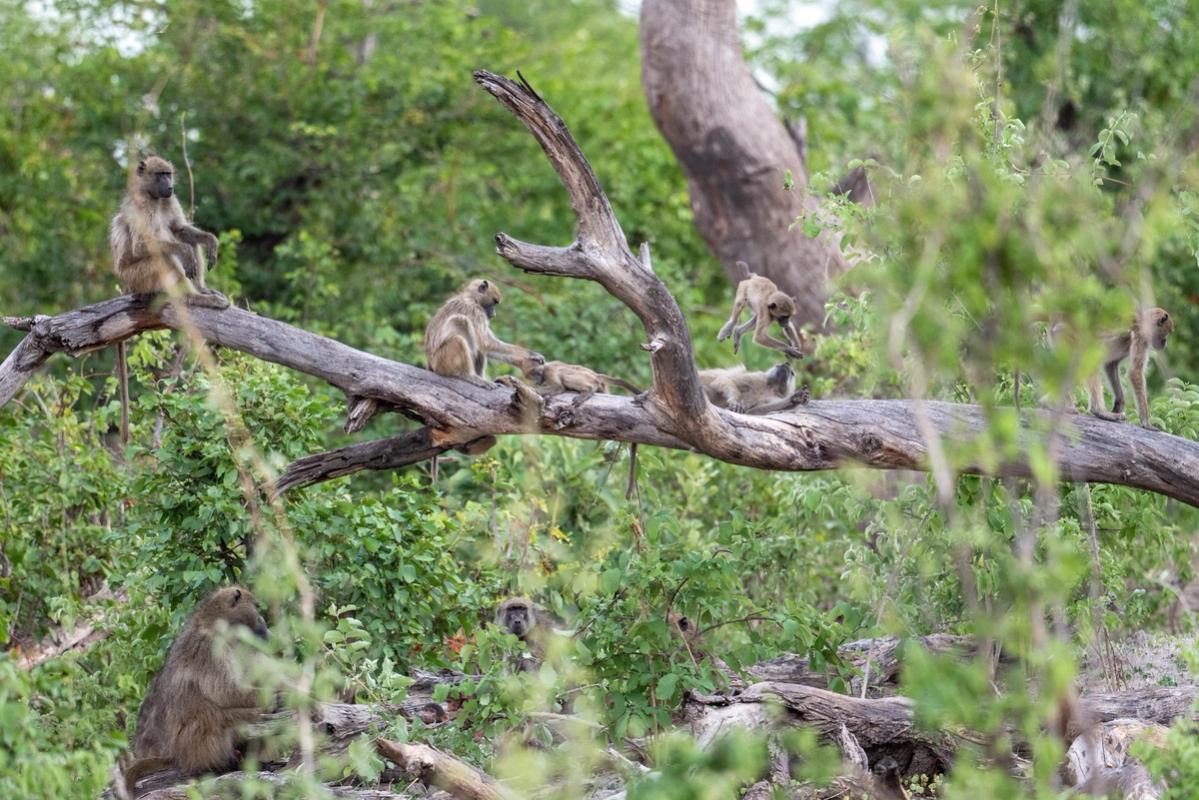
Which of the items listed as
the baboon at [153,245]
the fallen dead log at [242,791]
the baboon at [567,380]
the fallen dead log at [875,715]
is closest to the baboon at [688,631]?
the fallen dead log at [875,715]

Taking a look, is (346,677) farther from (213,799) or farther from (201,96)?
(201,96)

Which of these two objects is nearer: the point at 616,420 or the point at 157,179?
the point at 616,420

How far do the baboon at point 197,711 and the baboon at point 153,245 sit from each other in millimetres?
1497

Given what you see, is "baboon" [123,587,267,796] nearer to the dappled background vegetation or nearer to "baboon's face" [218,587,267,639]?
"baboon's face" [218,587,267,639]

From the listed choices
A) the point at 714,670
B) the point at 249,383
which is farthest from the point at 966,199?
the point at 249,383

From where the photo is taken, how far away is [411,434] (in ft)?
24.2

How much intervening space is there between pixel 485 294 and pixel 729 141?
614 cm

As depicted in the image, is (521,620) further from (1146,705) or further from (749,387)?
(1146,705)

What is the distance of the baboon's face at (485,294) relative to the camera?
8680 mm

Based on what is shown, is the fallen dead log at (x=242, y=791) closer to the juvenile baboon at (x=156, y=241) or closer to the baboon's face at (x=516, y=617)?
the baboon's face at (x=516, y=617)

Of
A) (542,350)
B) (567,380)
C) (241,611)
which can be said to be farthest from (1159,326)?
(542,350)

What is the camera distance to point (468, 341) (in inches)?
316

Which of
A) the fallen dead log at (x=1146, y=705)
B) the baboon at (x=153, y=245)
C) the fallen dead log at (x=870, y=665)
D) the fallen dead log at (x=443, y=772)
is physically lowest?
the fallen dead log at (x=870, y=665)

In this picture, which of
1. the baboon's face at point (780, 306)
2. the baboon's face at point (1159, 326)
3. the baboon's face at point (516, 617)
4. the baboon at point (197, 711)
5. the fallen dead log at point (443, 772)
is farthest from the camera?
the baboon's face at point (780, 306)
